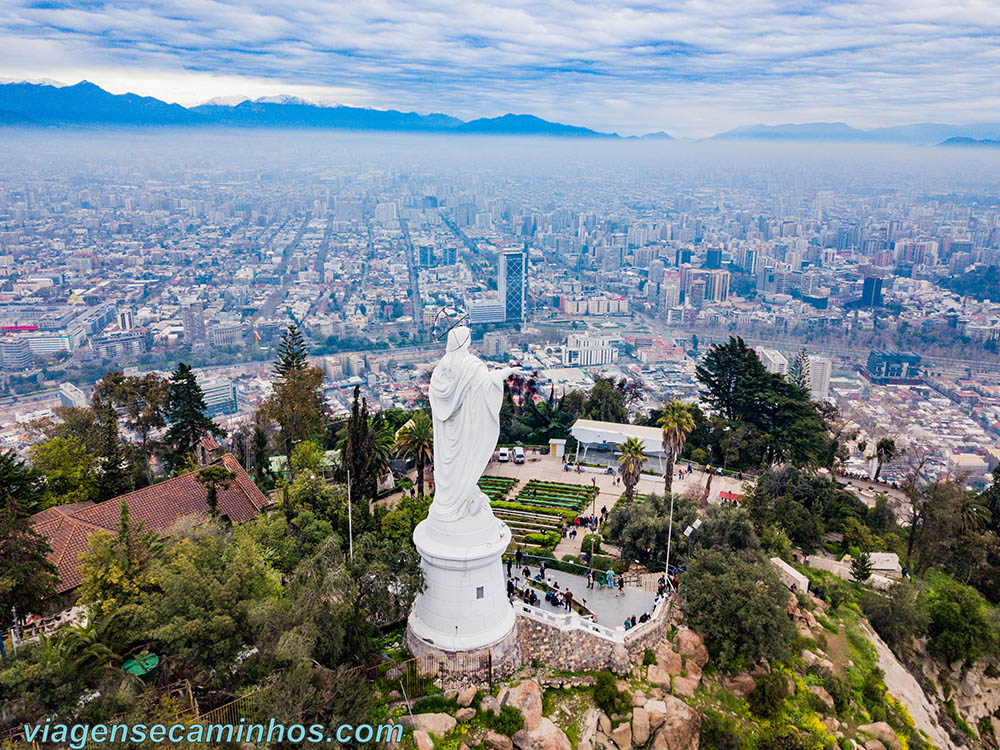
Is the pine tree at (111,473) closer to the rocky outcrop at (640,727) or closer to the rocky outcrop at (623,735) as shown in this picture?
the rocky outcrop at (623,735)

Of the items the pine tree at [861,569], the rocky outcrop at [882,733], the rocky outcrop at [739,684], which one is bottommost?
the rocky outcrop at [882,733]

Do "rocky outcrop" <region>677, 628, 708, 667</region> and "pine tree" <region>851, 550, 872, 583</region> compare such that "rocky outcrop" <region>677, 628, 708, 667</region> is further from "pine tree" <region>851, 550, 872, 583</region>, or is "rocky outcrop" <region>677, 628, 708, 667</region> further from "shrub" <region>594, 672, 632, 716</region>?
"pine tree" <region>851, 550, 872, 583</region>

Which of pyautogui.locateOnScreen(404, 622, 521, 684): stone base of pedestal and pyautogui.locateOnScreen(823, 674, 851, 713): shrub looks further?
pyautogui.locateOnScreen(823, 674, 851, 713): shrub

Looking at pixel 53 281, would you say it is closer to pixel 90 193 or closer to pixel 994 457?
pixel 90 193

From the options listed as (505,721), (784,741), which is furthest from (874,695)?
(505,721)

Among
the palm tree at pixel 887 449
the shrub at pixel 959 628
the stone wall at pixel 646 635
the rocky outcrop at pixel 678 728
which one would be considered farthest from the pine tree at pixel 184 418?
the palm tree at pixel 887 449

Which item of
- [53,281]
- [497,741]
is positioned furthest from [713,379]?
[53,281]

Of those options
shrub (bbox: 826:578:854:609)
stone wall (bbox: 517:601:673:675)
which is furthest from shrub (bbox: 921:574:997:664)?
stone wall (bbox: 517:601:673:675)
